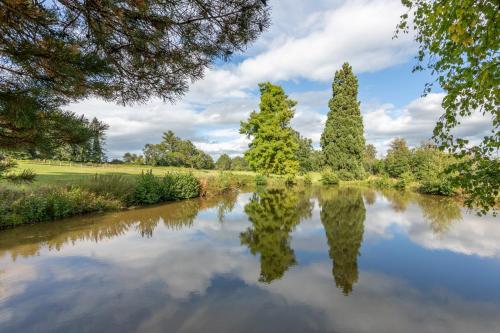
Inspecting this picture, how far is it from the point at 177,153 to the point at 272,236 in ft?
230

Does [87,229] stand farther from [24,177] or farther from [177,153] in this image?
[177,153]

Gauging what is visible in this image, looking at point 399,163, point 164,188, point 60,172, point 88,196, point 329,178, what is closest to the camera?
point 88,196

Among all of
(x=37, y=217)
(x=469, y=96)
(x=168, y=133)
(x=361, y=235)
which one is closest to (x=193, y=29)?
(x=469, y=96)

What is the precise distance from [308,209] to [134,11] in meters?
12.0

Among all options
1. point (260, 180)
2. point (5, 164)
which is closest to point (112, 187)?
point (5, 164)

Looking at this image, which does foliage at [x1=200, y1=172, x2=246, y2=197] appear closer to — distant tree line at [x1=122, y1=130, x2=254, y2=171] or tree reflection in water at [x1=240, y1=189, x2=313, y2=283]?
tree reflection in water at [x1=240, y1=189, x2=313, y2=283]

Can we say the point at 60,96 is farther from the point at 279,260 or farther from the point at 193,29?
the point at 279,260

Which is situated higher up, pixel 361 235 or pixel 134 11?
pixel 134 11

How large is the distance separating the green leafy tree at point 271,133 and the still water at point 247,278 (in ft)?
62.8

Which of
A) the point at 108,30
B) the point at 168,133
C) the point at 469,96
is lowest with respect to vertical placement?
the point at 469,96

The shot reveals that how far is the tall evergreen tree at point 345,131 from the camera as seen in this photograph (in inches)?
1343

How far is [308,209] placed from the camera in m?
13.9

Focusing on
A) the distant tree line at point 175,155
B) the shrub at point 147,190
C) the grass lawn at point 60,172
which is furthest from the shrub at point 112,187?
the distant tree line at point 175,155

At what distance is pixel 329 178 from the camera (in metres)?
32.9
